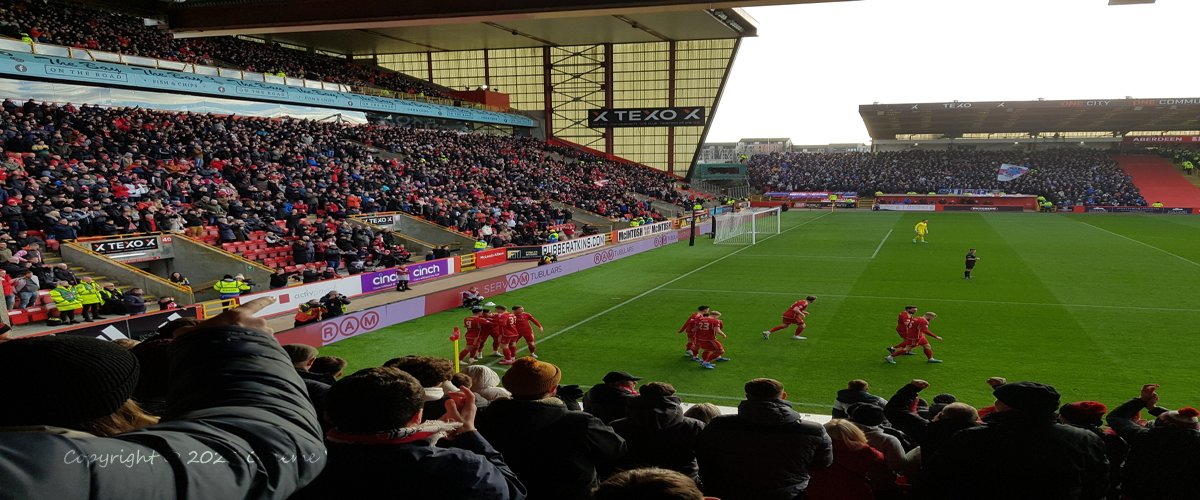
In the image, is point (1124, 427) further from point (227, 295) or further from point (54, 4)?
point (54, 4)

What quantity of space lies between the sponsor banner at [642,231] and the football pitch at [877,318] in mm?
2642

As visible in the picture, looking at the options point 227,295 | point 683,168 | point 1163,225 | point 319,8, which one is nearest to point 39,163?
point 227,295

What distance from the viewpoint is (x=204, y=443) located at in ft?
4.90

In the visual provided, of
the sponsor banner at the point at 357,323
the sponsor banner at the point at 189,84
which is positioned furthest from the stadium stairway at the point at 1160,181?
the sponsor banner at the point at 357,323

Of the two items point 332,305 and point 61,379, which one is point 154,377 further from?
point 332,305

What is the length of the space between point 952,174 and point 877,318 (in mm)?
64162

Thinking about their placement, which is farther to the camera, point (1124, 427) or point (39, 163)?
point (39, 163)

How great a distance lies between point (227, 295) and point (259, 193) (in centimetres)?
882

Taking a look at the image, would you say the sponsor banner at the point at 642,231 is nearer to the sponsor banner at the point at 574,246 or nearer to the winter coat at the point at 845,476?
the sponsor banner at the point at 574,246

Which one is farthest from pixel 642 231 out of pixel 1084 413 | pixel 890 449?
pixel 890 449

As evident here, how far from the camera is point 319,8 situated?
9.75 meters

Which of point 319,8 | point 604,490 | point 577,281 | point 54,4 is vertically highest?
point 54,4

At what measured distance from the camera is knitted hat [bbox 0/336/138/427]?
1418 millimetres

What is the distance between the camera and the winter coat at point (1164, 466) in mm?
4363
